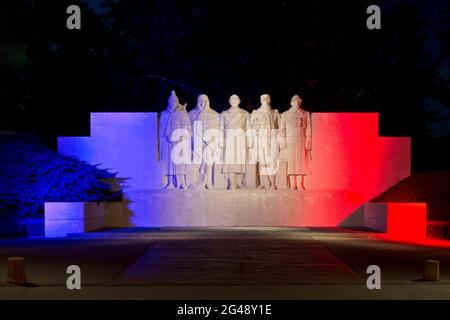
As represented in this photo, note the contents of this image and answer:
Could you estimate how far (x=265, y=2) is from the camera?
3447 centimetres

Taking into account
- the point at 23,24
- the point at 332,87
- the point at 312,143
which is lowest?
the point at 312,143

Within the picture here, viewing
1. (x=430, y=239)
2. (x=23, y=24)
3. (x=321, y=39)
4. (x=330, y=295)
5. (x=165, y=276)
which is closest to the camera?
(x=330, y=295)

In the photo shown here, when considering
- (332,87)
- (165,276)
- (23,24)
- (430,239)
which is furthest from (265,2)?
(165,276)

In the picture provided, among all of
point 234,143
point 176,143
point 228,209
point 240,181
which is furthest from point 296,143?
point 176,143

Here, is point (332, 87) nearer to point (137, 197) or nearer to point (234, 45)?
point (234, 45)

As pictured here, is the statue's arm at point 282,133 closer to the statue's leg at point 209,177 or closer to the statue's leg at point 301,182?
the statue's leg at point 301,182

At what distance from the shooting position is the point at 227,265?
47.4 feet

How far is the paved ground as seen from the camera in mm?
11422

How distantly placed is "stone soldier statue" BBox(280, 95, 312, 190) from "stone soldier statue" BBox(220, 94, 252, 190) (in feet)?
3.73

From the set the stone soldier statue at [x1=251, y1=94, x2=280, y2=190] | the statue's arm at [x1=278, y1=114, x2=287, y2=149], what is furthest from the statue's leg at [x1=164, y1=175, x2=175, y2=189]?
the statue's arm at [x1=278, y1=114, x2=287, y2=149]

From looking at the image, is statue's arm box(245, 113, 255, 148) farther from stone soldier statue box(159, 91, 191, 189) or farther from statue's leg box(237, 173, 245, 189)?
stone soldier statue box(159, 91, 191, 189)

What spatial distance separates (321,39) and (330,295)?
2458 cm

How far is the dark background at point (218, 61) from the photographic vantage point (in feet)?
113

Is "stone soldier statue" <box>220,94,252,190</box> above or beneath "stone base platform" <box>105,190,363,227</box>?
above
